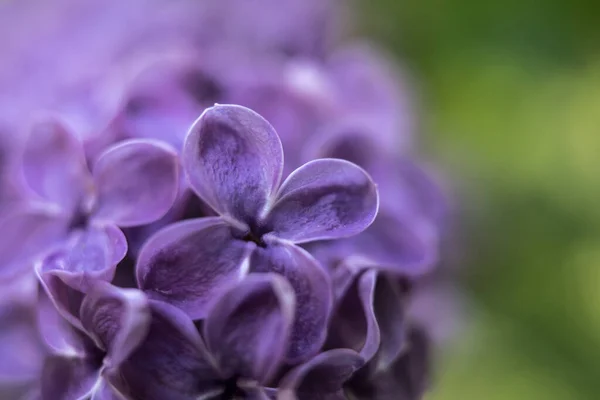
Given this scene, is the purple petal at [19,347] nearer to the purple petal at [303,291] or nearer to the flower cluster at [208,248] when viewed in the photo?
the flower cluster at [208,248]

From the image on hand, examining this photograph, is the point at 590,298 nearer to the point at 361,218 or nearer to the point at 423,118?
the point at 423,118

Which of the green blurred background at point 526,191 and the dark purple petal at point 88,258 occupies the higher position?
the dark purple petal at point 88,258

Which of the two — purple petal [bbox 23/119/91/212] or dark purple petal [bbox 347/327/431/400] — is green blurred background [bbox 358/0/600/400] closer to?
dark purple petal [bbox 347/327/431/400]

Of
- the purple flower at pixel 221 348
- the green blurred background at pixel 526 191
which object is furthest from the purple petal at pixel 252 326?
the green blurred background at pixel 526 191

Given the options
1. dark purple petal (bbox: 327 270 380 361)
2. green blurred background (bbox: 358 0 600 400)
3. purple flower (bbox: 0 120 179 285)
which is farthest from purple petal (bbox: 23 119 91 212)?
green blurred background (bbox: 358 0 600 400)

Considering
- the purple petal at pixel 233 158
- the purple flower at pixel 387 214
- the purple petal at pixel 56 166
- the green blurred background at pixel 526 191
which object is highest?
the purple petal at pixel 233 158

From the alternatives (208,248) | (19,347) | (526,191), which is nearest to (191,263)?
(208,248)

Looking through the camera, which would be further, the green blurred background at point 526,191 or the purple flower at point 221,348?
the green blurred background at point 526,191
